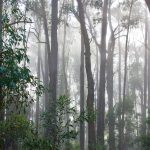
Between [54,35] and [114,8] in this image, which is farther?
[114,8]

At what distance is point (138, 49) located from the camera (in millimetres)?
47438

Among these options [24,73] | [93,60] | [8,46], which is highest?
[93,60]

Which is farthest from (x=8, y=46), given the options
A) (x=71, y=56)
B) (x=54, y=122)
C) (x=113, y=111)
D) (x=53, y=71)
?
(x=71, y=56)

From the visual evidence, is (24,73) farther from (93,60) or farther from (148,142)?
(93,60)

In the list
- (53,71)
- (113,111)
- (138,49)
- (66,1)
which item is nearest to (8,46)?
(53,71)

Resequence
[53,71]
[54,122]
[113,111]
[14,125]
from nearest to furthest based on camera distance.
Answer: [14,125] → [54,122] → [53,71] → [113,111]

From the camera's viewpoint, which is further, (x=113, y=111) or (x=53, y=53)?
(x=113, y=111)

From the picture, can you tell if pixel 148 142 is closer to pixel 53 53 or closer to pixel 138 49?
pixel 53 53

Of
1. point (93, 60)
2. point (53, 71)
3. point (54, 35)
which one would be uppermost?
point (93, 60)

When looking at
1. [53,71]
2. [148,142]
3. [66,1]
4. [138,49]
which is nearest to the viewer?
[148,142]

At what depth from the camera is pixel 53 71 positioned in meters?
19.8

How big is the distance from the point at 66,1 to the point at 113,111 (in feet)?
27.4

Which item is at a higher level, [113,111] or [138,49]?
[138,49]

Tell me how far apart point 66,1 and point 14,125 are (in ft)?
70.7
